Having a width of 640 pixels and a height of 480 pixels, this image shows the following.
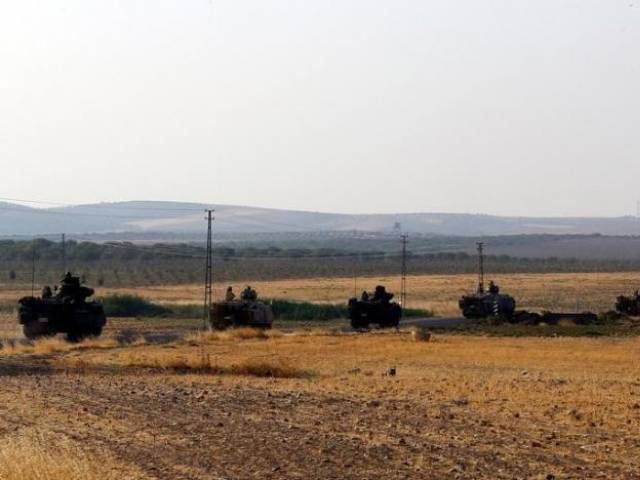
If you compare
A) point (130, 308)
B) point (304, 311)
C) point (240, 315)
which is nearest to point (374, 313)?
point (240, 315)

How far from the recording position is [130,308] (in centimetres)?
7694

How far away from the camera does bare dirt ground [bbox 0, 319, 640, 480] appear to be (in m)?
15.6

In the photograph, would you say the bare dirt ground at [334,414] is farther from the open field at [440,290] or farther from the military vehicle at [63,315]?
the open field at [440,290]

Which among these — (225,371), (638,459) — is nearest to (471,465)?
(638,459)

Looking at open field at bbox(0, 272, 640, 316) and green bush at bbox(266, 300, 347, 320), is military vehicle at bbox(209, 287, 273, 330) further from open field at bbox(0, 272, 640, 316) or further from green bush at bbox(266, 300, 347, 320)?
open field at bbox(0, 272, 640, 316)

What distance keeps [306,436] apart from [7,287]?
302ft

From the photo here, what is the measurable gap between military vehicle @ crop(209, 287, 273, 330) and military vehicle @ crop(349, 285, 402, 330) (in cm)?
540

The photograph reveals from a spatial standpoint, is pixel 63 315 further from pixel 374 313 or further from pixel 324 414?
pixel 324 414

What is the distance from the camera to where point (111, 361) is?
36.1m

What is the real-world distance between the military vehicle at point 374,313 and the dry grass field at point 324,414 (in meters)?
18.5

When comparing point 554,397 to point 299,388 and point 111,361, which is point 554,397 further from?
point 111,361

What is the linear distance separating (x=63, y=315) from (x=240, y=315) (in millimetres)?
7195

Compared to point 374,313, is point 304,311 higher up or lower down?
lower down

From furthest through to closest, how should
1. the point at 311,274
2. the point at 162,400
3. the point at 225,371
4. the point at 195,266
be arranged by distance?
1. the point at 195,266
2. the point at 311,274
3. the point at 225,371
4. the point at 162,400
